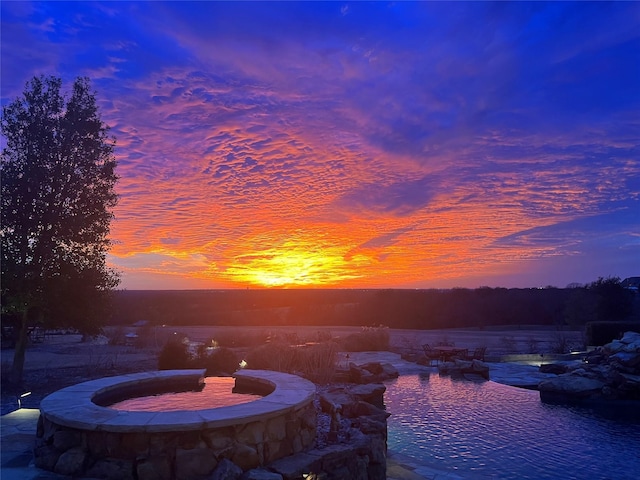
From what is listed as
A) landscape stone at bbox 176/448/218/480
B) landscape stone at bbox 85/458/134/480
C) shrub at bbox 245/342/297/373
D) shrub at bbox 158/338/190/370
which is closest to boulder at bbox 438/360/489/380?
shrub at bbox 245/342/297/373

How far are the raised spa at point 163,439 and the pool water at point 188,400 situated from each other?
124cm

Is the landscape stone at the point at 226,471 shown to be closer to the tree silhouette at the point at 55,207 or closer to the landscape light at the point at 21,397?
the landscape light at the point at 21,397

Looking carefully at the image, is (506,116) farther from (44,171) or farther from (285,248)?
(44,171)

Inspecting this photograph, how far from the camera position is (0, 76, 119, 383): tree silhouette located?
9969 millimetres

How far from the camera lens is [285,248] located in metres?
19.5

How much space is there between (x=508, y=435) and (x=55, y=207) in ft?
35.6

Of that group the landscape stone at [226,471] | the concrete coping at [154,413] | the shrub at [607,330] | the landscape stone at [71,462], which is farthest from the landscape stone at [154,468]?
the shrub at [607,330]

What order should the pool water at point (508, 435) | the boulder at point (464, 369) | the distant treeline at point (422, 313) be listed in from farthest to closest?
1. the distant treeline at point (422, 313)
2. the boulder at point (464, 369)
3. the pool water at point (508, 435)

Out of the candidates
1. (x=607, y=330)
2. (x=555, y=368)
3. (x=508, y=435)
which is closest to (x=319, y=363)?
(x=508, y=435)

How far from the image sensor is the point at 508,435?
840cm

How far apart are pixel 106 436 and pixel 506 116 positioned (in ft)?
43.0

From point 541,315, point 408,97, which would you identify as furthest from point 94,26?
point 541,315

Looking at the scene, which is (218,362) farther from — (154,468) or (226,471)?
(226,471)

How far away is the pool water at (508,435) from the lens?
6812 millimetres
